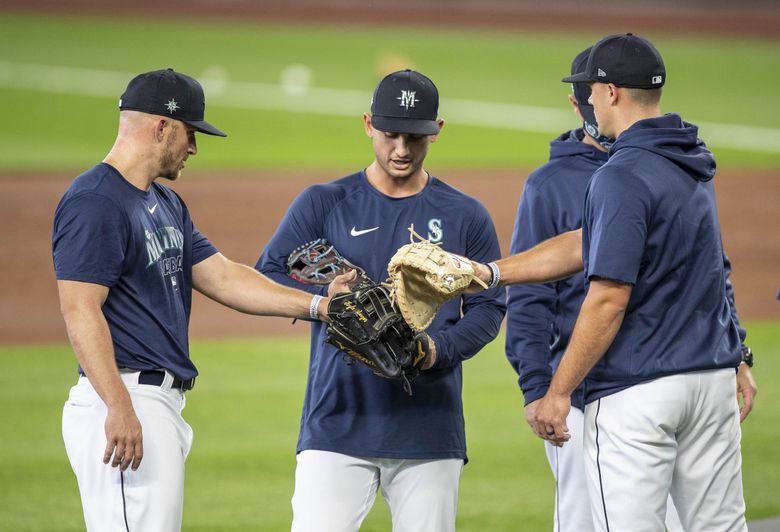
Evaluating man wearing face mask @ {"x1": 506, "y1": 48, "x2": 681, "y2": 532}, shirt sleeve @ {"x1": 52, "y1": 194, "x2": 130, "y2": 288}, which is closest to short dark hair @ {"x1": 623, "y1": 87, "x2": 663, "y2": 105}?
man wearing face mask @ {"x1": 506, "y1": 48, "x2": 681, "y2": 532}

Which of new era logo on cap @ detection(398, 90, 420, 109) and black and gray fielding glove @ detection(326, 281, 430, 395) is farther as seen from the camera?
new era logo on cap @ detection(398, 90, 420, 109)

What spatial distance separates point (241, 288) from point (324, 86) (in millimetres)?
18590

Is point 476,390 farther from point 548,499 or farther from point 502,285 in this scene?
point 502,285

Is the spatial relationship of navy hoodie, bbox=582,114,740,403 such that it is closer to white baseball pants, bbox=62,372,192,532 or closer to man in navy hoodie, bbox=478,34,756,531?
man in navy hoodie, bbox=478,34,756,531

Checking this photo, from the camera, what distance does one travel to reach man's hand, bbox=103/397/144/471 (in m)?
3.86

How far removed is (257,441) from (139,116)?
3815 mm

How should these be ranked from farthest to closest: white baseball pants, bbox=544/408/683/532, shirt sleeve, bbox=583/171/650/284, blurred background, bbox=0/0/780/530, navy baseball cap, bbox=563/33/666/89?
blurred background, bbox=0/0/780/530
white baseball pants, bbox=544/408/683/532
navy baseball cap, bbox=563/33/666/89
shirt sleeve, bbox=583/171/650/284

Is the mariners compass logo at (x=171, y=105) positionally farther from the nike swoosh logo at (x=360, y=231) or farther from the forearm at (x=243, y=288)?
the nike swoosh logo at (x=360, y=231)

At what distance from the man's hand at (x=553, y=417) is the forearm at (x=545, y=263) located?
0.46m

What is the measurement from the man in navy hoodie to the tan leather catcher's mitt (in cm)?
45

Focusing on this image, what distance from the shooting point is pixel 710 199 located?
4.09 meters

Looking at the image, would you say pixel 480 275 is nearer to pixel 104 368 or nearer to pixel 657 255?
pixel 657 255

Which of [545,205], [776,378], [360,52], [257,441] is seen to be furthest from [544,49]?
[545,205]

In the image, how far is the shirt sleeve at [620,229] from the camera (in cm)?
381
